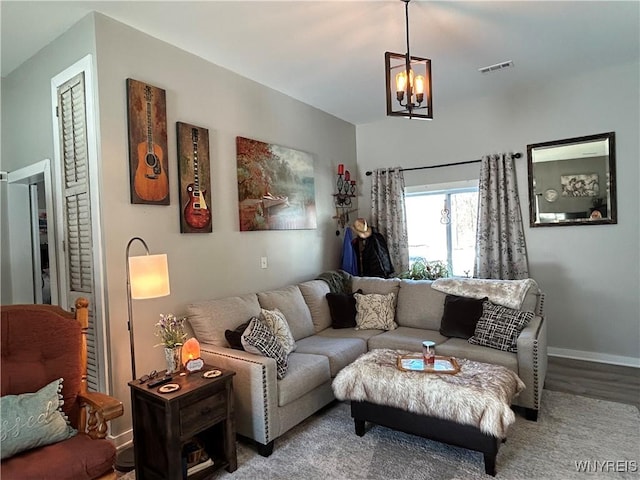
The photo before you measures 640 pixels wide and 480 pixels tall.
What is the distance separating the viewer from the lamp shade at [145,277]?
7.66 ft

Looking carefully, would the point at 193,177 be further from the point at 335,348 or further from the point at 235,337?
the point at 335,348

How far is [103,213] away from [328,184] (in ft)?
9.30

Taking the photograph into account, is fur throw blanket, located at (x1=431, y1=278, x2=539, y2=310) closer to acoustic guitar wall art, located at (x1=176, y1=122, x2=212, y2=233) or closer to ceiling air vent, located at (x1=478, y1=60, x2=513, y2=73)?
ceiling air vent, located at (x1=478, y1=60, x2=513, y2=73)

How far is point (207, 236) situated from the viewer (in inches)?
130

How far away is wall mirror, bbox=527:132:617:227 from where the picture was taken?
3.88 m

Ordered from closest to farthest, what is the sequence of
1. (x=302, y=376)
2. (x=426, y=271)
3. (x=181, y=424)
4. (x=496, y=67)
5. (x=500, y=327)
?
(x=181, y=424)
(x=302, y=376)
(x=500, y=327)
(x=496, y=67)
(x=426, y=271)

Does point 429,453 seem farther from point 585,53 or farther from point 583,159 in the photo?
point 585,53

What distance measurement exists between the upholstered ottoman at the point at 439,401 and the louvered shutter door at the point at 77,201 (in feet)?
5.88

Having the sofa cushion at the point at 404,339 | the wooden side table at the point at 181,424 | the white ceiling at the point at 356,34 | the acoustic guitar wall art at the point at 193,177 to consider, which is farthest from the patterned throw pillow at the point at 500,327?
the acoustic guitar wall art at the point at 193,177

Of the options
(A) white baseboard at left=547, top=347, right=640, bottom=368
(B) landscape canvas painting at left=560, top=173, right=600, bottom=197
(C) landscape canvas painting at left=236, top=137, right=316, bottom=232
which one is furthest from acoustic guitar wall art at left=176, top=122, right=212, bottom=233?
(A) white baseboard at left=547, top=347, right=640, bottom=368

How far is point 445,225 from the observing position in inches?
195

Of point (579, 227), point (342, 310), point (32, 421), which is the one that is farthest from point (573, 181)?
point (32, 421)

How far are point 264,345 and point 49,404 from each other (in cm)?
125

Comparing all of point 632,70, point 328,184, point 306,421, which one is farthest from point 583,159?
point 306,421
